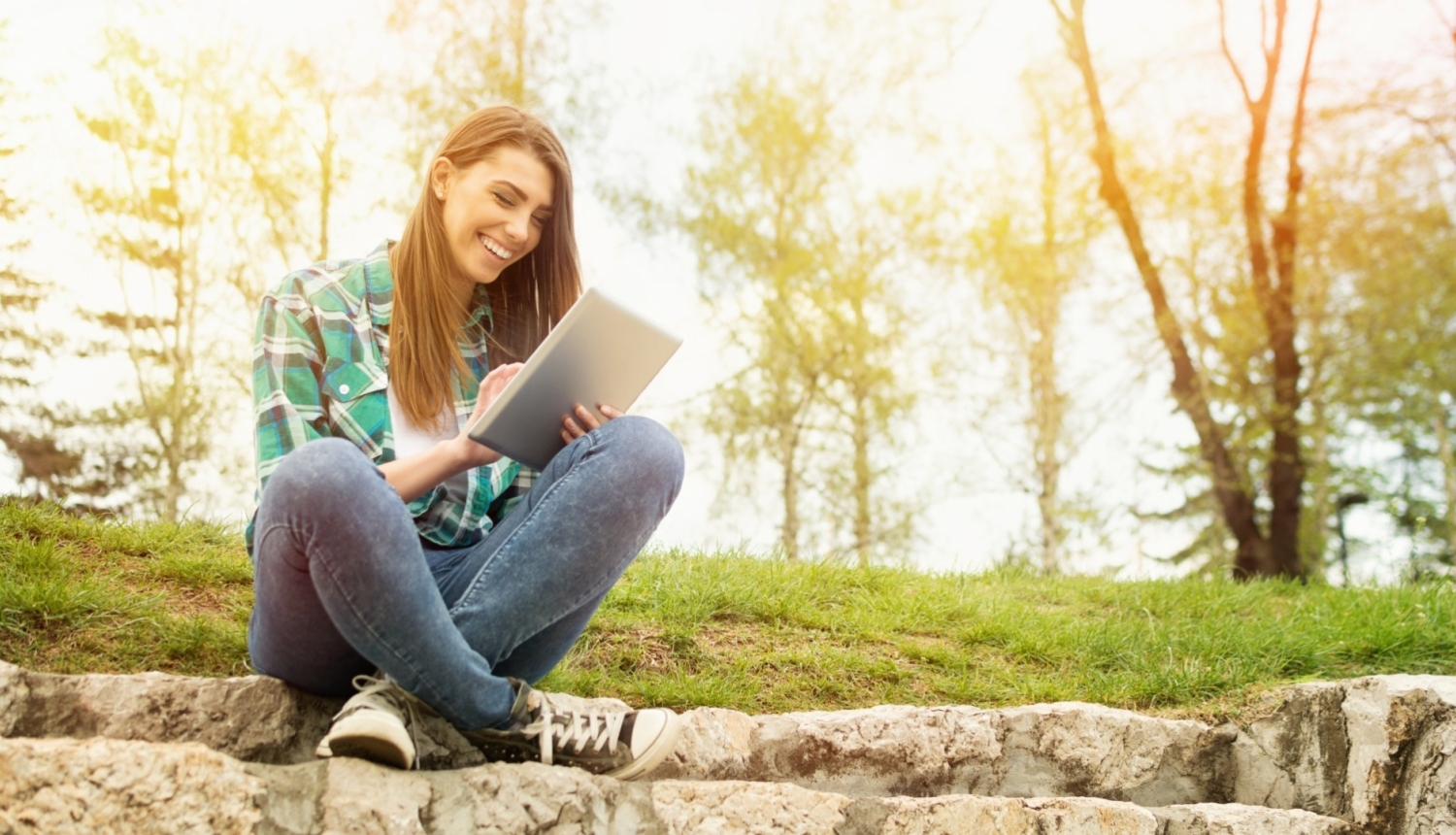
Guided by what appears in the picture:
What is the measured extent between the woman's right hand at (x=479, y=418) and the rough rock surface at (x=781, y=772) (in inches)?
19.5

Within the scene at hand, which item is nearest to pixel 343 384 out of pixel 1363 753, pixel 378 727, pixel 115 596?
pixel 378 727

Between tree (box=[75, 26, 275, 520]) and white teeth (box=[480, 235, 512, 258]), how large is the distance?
10473mm

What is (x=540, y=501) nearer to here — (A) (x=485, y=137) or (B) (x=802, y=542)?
(A) (x=485, y=137)

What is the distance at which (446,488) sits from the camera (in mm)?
2250

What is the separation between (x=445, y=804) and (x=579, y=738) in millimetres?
280

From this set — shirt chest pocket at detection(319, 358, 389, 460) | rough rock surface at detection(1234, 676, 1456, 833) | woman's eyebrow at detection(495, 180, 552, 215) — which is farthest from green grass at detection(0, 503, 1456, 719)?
woman's eyebrow at detection(495, 180, 552, 215)

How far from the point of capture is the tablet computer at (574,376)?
1.99 meters

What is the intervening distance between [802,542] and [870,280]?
347 centimetres

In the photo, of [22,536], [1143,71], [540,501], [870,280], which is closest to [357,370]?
[540,501]

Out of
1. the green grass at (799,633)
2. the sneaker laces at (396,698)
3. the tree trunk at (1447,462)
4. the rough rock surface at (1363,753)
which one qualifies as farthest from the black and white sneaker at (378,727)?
the tree trunk at (1447,462)

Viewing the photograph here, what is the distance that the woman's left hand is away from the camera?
7.10ft

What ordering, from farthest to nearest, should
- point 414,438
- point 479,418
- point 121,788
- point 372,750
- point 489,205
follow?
point 489,205 → point 414,438 → point 479,418 → point 372,750 → point 121,788

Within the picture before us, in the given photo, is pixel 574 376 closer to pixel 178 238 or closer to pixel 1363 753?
pixel 1363 753

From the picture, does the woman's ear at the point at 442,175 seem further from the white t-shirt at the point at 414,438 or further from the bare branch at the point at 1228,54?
the bare branch at the point at 1228,54
